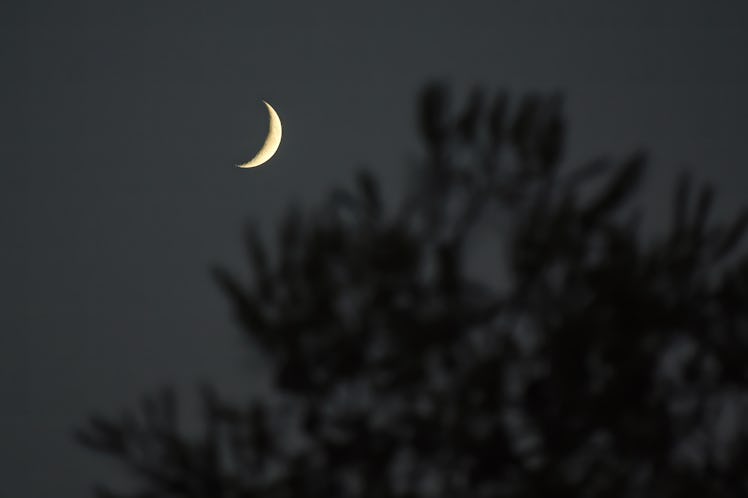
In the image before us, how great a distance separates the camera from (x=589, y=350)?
14.1 ft

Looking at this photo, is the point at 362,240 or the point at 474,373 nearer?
the point at 474,373

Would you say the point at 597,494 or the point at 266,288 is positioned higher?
the point at 266,288

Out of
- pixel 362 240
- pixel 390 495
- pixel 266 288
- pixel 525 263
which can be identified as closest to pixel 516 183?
pixel 525 263

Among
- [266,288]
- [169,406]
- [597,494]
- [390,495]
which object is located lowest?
[597,494]

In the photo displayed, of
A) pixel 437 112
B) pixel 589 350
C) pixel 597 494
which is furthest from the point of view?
pixel 437 112

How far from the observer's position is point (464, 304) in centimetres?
440

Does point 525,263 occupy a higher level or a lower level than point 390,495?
higher

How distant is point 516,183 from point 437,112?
0.43 meters

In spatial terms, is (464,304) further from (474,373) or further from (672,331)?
(672,331)

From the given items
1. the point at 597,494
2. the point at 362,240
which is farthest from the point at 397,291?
the point at 597,494

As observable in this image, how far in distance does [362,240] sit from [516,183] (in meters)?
0.71

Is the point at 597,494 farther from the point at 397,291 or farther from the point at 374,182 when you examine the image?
the point at 374,182

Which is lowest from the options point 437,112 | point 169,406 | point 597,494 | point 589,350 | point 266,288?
point 597,494

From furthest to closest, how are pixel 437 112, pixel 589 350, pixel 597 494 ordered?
pixel 437 112, pixel 589 350, pixel 597 494
